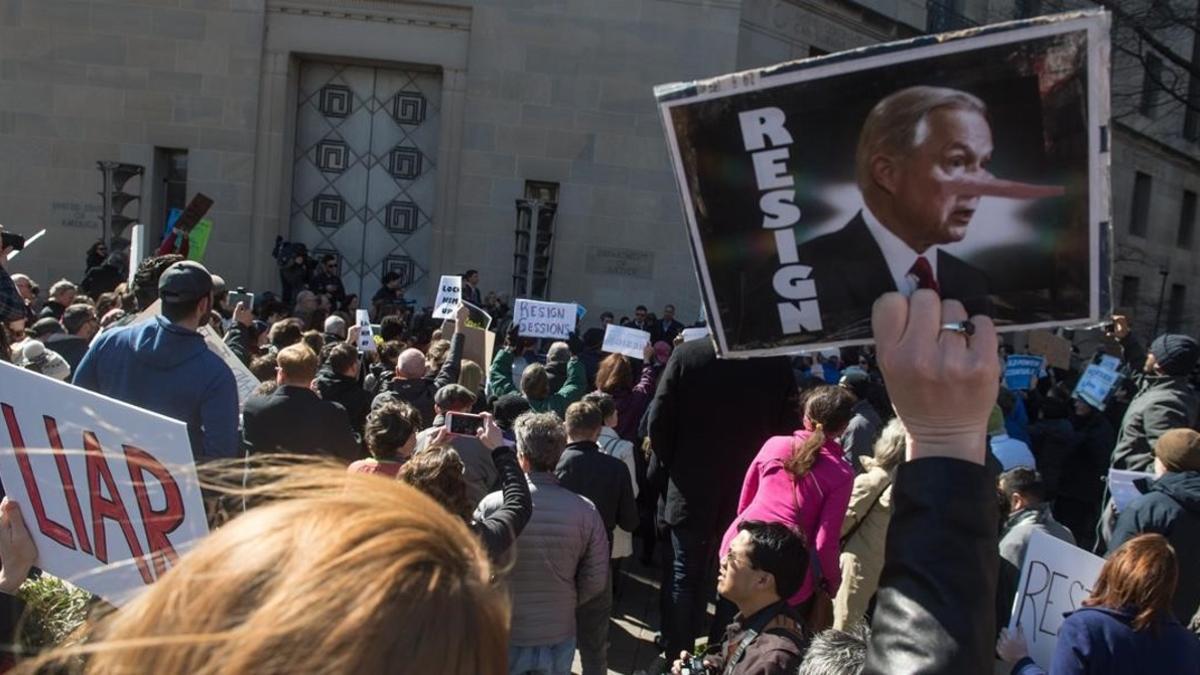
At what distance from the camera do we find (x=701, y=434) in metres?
6.38

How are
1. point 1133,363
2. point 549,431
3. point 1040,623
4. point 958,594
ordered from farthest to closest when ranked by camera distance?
1. point 1133,363
2. point 549,431
3. point 1040,623
4. point 958,594

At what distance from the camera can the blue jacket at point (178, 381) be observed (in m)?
4.69

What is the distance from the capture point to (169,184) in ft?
66.1

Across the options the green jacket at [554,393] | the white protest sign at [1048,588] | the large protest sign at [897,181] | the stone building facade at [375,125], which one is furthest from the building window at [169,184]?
the large protest sign at [897,181]

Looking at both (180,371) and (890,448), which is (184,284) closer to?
(180,371)

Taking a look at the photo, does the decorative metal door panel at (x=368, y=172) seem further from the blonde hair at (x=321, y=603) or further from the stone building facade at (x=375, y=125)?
the blonde hair at (x=321, y=603)

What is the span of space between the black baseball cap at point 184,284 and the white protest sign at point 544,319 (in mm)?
6891

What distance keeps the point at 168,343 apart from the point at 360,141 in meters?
16.4

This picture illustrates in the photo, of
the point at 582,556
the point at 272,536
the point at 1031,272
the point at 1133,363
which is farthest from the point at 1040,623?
the point at 1133,363

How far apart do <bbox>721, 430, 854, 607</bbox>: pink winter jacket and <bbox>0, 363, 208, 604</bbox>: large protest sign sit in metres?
3.04

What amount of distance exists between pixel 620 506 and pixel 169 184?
52.3ft

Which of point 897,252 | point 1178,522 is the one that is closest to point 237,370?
point 897,252

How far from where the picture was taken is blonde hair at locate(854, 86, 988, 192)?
2379 millimetres

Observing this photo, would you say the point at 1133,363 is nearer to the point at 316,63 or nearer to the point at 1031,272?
the point at 1031,272
